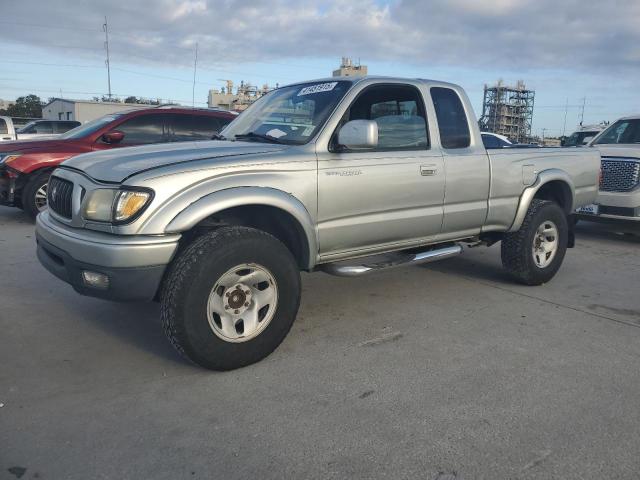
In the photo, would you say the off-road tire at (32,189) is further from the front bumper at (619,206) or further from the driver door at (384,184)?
the front bumper at (619,206)

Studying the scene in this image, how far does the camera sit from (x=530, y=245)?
512cm

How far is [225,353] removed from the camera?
3.19 metres

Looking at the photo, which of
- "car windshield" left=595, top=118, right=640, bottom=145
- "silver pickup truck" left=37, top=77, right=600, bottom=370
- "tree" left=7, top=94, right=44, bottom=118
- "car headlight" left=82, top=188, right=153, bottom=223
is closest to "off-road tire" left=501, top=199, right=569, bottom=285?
"silver pickup truck" left=37, top=77, right=600, bottom=370

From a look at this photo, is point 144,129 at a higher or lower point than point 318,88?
lower

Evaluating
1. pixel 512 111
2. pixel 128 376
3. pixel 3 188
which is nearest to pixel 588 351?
pixel 128 376

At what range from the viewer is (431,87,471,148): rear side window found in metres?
4.53

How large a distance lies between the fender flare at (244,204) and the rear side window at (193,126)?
5.46m

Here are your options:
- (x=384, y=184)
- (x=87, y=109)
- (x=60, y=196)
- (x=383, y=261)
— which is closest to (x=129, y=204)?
(x=60, y=196)

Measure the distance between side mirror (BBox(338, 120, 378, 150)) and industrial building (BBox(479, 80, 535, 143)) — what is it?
4295 cm

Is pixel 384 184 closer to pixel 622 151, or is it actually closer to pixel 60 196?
pixel 60 196

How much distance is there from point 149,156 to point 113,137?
467 cm

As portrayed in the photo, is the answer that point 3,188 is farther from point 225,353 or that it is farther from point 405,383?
point 405,383

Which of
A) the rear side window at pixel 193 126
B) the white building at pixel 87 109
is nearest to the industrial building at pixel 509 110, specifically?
the white building at pixel 87 109

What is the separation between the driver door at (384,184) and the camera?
12.2ft
